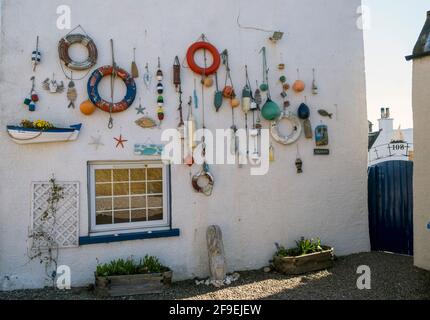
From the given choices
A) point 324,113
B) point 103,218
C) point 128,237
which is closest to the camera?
point 128,237

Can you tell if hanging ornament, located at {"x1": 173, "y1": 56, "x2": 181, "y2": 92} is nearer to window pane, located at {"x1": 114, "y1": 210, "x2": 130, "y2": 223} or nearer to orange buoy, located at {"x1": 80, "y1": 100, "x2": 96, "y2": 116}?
orange buoy, located at {"x1": 80, "y1": 100, "x2": 96, "y2": 116}

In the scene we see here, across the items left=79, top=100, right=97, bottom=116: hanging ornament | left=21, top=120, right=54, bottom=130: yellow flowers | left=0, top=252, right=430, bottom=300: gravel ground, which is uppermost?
left=79, top=100, right=97, bottom=116: hanging ornament

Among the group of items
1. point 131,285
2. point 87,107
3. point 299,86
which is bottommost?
point 131,285

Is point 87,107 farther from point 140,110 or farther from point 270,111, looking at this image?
point 270,111

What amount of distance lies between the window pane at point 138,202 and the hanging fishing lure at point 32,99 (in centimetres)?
170

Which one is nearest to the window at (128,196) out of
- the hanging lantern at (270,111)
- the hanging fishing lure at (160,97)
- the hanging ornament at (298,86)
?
the hanging fishing lure at (160,97)

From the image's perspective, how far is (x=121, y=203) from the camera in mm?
5160

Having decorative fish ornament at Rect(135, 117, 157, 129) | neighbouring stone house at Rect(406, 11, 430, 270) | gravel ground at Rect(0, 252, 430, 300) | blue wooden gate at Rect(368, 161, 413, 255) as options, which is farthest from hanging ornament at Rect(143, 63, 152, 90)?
blue wooden gate at Rect(368, 161, 413, 255)

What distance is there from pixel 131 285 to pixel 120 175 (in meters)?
1.44

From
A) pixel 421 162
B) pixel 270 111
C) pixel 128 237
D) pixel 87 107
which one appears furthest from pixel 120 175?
pixel 421 162

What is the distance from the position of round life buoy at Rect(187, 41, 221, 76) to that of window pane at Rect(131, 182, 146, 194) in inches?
68.8

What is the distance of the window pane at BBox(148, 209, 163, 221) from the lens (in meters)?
5.29

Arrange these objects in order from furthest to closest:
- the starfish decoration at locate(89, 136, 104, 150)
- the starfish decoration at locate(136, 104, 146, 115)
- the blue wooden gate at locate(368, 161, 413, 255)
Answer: the blue wooden gate at locate(368, 161, 413, 255)
the starfish decoration at locate(136, 104, 146, 115)
the starfish decoration at locate(89, 136, 104, 150)

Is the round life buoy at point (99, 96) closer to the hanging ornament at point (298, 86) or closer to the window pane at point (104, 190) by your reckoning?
the window pane at point (104, 190)
